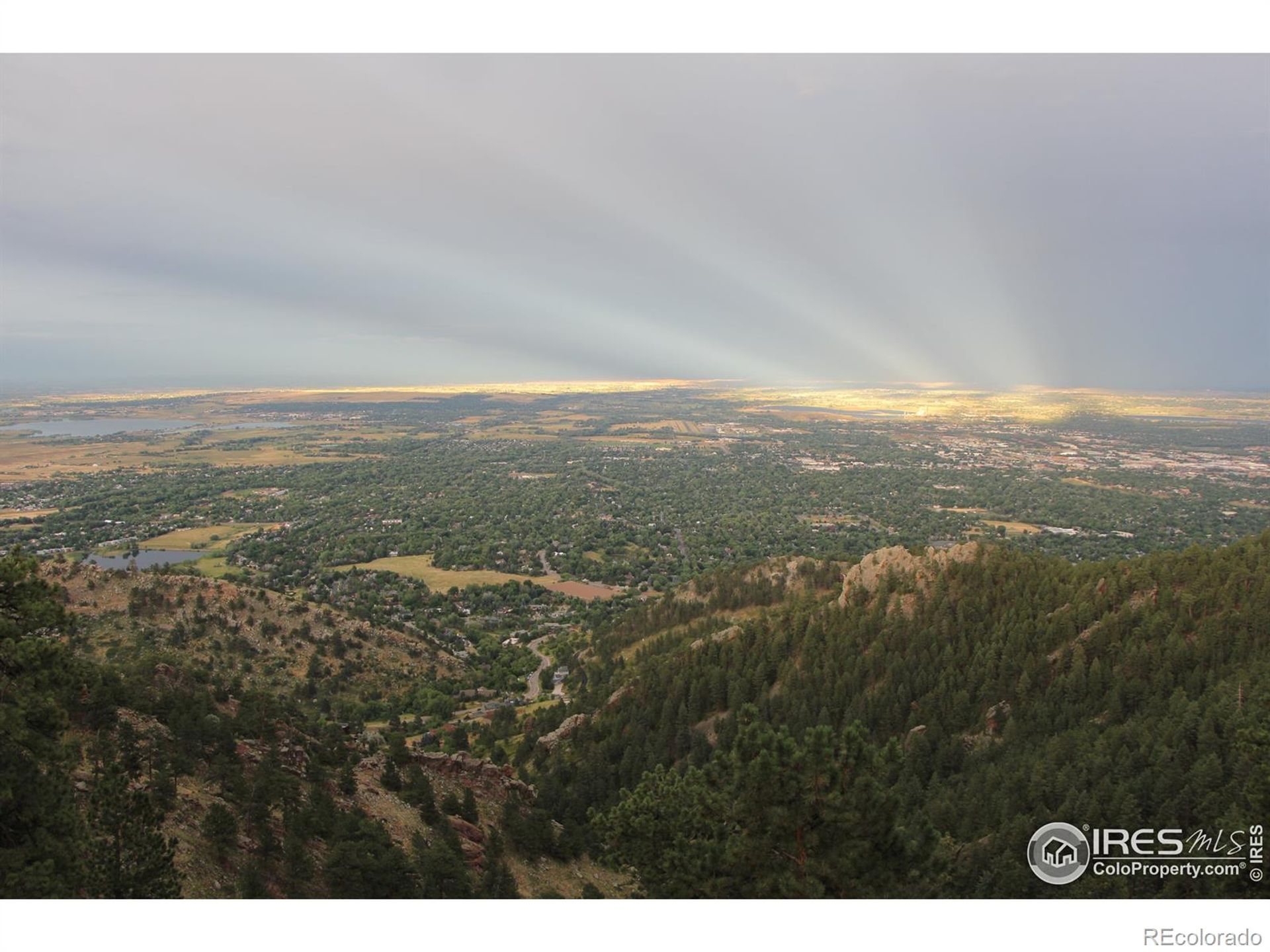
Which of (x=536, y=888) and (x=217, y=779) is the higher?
(x=217, y=779)

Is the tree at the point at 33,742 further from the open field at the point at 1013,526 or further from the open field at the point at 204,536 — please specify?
the open field at the point at 1013,526

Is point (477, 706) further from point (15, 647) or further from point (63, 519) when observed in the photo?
point (63, 519)

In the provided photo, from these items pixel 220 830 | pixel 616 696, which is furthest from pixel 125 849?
pixel 616 696

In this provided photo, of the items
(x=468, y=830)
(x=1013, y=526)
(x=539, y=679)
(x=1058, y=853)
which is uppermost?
(x=1058, y=853)

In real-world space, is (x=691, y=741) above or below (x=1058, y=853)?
below

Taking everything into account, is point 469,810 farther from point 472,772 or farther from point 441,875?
point 441,875

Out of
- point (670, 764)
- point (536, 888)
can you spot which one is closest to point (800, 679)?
point (670, 764)

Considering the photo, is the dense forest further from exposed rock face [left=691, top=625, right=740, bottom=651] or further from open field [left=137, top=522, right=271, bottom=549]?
open field [left=137, top=522, right=271, bottom=549]
